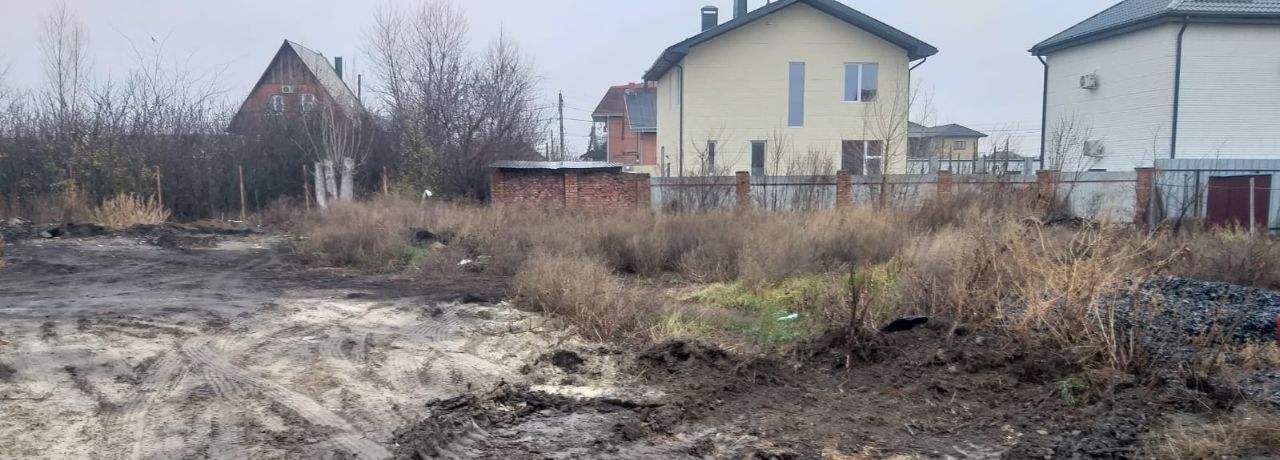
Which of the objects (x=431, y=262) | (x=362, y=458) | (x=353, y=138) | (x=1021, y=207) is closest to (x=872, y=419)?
(x=362, y=458)

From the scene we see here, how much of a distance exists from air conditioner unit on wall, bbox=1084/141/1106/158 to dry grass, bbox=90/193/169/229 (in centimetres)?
2405

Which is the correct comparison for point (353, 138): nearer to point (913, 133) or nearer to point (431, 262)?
point (431, 262)

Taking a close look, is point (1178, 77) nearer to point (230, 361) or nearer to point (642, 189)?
point (642, 189)

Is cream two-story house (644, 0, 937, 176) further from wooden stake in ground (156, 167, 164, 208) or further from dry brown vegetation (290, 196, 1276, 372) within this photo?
wooden stake in ground (156, 167, 164, 208)

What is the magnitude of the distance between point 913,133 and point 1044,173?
12.0m

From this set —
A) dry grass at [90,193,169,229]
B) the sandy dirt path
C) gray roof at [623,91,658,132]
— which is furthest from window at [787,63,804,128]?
dry grass at [90,193,169,229]

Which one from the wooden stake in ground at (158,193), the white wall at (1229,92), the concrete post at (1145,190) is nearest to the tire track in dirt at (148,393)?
the concrete post at (1145,190)

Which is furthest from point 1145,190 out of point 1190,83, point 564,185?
point 564,185

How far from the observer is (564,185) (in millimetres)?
19484

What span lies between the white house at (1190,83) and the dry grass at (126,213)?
70.3 feet

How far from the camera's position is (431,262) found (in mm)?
12414

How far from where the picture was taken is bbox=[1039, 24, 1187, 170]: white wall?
21.5 meters

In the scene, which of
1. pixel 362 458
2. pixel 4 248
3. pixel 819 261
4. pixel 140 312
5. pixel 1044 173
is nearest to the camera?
pixel 362 458

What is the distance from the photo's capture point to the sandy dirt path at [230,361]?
4.71m
